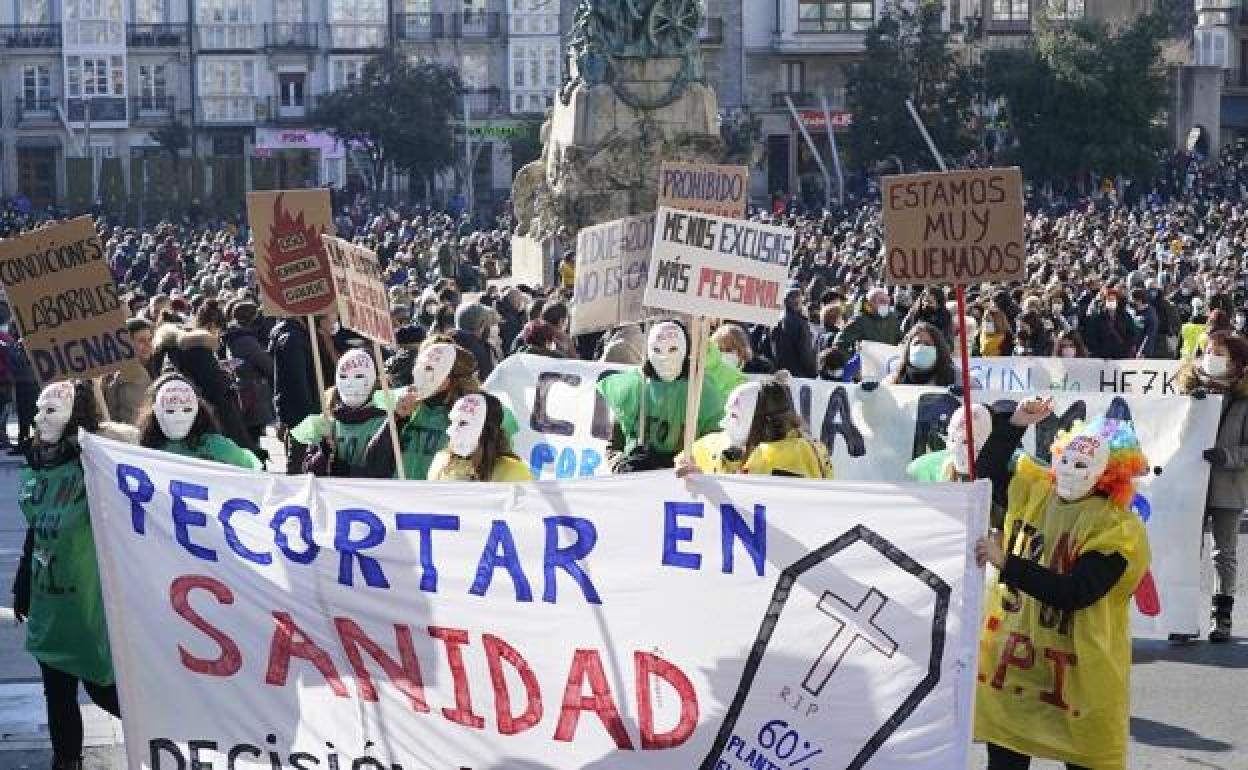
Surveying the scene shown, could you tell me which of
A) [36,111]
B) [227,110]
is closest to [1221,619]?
[227,110]

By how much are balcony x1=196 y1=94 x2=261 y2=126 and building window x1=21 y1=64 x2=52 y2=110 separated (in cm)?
435

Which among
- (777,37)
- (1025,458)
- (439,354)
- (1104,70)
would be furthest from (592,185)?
(777,37)

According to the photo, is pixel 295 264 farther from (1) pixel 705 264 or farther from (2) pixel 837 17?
(2) pixel 837 17

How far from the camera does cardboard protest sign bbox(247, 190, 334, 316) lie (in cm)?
1056

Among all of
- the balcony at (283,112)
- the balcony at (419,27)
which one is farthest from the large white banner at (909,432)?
the balcony at (419,27)

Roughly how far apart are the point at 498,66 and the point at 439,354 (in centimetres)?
6515

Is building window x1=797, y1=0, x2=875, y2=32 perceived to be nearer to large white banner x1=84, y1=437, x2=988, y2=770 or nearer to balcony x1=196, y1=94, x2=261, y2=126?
balcony x1=196, y1=94, x2=261, y2=126

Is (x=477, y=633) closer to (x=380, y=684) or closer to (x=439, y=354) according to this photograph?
(x=380, y=684)

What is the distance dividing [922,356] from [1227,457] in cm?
171

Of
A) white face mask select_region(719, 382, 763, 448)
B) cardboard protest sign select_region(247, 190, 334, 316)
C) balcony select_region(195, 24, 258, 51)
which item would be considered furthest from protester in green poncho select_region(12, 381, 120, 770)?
balcony select_region(195, 24, 258, 51)

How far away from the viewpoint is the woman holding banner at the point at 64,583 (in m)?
8.16

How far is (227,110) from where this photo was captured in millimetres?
72875

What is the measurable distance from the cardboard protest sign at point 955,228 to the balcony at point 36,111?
6682cm

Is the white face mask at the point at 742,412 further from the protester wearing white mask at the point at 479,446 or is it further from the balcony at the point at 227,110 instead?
the balcony at the point at 227,110
